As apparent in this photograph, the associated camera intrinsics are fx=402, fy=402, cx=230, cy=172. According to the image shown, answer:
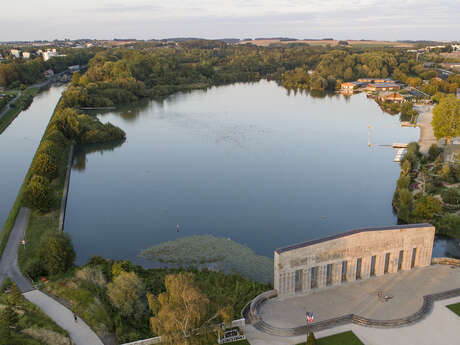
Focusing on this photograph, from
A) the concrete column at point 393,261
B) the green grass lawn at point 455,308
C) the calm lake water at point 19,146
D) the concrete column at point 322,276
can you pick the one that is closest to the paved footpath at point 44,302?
the calm lake water at point 19,146

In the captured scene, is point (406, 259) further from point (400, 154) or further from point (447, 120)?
point (447, 120)

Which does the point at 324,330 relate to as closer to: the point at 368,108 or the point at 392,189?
the point at 392,189

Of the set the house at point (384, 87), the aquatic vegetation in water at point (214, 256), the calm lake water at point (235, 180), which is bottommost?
the aquatic vegetation in water at point (214, 256)

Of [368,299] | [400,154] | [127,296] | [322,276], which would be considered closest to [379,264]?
[368,299]

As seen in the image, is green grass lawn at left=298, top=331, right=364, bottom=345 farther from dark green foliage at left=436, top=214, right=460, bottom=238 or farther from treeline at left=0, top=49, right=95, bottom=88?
treeline at left=0, top=49, right=95, bottom=88

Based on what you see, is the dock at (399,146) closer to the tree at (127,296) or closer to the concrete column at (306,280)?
the concrete column at (306,280)

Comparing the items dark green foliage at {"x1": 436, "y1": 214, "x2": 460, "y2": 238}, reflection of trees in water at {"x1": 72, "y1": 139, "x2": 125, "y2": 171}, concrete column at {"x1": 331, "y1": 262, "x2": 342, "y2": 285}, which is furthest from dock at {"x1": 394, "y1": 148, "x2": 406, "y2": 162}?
reflection of trees in water at {"x1": 72, "y1": 139, "x2": 125, "y2": 171}

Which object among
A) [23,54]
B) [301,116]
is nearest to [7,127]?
[301,116]
